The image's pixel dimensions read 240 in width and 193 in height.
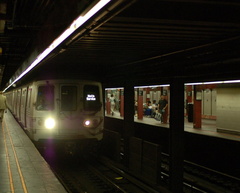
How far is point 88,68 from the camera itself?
10477 mm

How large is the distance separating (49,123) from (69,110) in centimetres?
66

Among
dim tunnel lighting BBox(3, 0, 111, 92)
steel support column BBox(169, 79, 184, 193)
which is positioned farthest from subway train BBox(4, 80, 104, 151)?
dim tunnel lighting BBox(3, 0, 111, 92)

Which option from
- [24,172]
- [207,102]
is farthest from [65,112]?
[207,102]

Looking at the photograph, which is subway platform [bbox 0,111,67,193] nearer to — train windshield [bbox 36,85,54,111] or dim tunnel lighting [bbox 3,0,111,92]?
train windshield [bbox 36,85,54,111]

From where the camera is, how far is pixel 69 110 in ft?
30.4

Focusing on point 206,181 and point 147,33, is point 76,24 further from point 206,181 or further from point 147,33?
point 206,181

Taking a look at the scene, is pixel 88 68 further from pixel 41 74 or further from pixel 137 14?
pixel 137 14

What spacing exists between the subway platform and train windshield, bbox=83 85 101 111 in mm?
2054

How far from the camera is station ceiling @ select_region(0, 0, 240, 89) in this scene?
390 cm

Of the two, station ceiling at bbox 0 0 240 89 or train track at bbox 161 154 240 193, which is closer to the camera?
station ceiling at bbox 0 0 240 89

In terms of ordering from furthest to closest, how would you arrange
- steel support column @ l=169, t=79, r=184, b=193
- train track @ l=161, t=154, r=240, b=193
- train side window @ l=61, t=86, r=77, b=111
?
train side window @ l=61, t=86, r=77, b=111 → train track @ l=161, t=154, r=240, b=193 → steel support column @ l=169, t=79, r=184, b=193

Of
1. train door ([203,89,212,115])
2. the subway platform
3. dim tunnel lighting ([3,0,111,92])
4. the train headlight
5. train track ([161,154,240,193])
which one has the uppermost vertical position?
dim tunnel lighting ([3,0,111,92])

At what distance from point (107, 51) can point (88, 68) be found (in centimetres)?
364

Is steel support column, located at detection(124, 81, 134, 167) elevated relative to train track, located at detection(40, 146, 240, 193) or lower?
elevated
